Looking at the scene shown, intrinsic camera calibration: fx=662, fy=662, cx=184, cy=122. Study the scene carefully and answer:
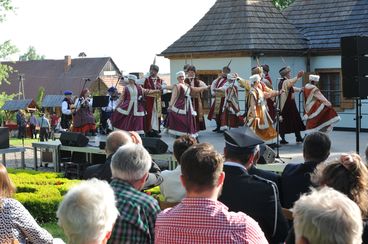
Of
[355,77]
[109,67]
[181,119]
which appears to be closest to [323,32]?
[181,119]

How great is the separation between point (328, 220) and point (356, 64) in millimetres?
8108

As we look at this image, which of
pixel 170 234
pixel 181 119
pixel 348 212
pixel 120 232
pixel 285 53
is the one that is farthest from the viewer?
pixel 285 53

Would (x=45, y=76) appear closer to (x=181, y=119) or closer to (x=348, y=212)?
(x=181, y=119)

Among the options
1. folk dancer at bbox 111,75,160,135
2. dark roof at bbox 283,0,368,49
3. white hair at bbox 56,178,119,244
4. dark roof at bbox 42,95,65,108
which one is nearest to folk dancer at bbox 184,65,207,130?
folk dancer at bbox 111,75,160,135

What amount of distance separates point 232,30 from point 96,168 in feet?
54.0

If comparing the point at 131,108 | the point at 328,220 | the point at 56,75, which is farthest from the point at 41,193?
the point at 56,75

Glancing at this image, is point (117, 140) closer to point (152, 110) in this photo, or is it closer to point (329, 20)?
point (152, 110)

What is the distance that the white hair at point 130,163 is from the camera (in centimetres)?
417

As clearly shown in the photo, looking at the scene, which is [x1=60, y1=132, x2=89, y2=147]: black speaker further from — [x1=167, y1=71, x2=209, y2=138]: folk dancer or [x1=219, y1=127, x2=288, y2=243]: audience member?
[x1=219, y1=127, x2=288, y2=243]: audience member

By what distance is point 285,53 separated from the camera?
21.5 m

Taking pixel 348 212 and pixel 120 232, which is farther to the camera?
pixel 120 232

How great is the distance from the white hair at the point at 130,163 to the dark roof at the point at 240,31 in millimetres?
16756

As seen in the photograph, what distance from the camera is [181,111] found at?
49.9 ft

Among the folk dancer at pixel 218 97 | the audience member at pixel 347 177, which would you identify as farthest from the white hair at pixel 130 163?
the folk dancer at pixel 218 97
